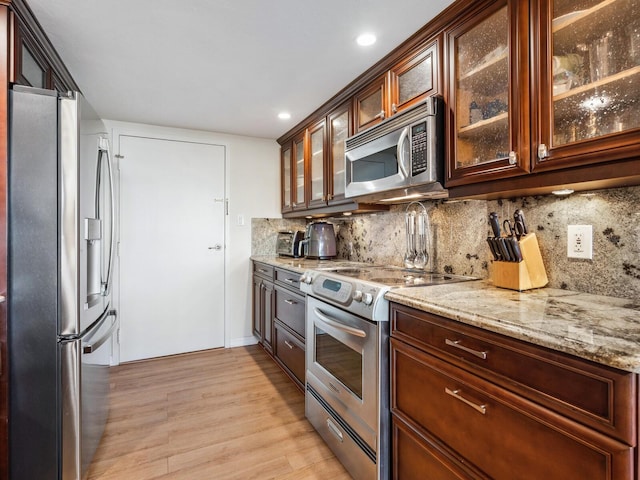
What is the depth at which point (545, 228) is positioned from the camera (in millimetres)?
1491

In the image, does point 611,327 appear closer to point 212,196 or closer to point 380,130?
point 380,130

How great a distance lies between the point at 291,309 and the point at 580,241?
1.77 m

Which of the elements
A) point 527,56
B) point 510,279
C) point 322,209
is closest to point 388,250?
point 322,209

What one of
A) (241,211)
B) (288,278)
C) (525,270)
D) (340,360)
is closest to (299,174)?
(241,211)

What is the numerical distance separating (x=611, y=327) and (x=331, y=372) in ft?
4.22

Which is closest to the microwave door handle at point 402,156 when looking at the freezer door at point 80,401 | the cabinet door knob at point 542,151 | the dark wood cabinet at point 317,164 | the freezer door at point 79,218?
the cabinet door knob at point 542,151

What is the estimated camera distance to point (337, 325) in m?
1.74

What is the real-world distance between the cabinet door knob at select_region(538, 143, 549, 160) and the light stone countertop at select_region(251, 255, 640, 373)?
1.68ft

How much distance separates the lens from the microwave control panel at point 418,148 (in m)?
1.62

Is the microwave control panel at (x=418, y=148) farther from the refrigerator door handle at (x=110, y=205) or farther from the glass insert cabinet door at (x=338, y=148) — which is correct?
the refrigerator door handle at (x=110, y=205)

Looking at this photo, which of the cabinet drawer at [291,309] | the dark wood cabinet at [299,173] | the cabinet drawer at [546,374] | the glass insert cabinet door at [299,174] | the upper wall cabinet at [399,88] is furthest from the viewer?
the glass insert cabinet door at [299,174]

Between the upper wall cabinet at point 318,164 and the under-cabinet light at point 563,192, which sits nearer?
the under-cabinet light at point 563,192

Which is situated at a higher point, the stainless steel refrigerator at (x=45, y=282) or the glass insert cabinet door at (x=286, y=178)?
the glass insert cabinet door at (x=286, y=178)

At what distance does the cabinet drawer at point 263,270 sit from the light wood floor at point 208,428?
2.63ft
